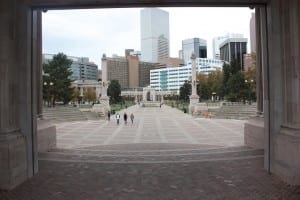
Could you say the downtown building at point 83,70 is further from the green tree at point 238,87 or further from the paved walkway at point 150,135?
the paved walkway at point 150,135

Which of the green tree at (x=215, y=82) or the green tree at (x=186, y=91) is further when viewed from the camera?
the green tree at (x=186, y=91)

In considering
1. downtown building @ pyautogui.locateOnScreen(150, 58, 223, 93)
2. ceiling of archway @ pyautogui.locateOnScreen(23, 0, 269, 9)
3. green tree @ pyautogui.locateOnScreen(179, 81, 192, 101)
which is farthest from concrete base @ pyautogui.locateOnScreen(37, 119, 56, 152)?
downtown building @ pyautogui.locateOnScreen(150, 58, 223, 93)

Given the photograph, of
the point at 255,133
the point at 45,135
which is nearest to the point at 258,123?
the point at 255,133

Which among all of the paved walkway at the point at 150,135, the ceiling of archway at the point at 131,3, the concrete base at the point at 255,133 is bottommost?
the paved walkway at the point at 150,135

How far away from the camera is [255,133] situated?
1320 centimetres

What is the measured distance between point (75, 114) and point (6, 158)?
34.9 m

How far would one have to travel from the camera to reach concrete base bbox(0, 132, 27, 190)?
7.25 metres

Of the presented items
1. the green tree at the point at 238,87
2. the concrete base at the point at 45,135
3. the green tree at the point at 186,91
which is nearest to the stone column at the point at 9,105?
the concrete base at the point at 45,135

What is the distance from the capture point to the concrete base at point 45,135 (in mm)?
12610

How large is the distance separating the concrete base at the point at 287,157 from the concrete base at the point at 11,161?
22.8 feet

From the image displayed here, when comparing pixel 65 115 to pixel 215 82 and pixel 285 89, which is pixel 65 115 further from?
pixel 215 82

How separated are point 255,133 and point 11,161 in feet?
33.2

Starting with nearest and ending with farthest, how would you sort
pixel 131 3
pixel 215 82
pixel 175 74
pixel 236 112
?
pixel 131 3 → pixel 236 112 → pixel 215 82 → pixel 175 74

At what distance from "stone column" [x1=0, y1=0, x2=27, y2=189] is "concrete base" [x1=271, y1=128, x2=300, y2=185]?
22.8ft
